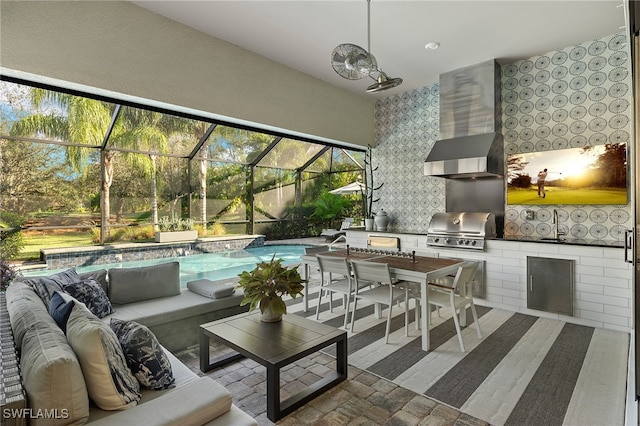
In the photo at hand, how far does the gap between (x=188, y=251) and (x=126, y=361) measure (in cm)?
757

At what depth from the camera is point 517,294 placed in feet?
13.0

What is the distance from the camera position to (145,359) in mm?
1620

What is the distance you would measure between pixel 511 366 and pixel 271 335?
1.94 metres

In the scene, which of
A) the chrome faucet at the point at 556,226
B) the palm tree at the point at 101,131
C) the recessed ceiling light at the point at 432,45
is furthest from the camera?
the palm tree at the point at 101,131

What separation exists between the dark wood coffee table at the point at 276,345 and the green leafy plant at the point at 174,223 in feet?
22.5

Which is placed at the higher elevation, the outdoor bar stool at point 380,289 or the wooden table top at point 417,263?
the wooden table top at point 417,263

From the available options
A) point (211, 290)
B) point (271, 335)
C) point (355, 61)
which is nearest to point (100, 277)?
point (211, 290)

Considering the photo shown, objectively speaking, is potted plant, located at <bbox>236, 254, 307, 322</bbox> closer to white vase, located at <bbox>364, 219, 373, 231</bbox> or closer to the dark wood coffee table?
the dark wood coffee table

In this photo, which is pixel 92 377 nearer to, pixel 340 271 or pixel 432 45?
pixel 340 271

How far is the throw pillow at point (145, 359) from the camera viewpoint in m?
1.61

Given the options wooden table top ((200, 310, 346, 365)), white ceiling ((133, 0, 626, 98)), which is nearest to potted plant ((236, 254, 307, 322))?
wooden table top ((200, 310, 346, 365))

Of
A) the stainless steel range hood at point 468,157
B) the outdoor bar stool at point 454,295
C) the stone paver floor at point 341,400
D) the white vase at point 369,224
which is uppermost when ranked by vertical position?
the stainless steel range hood at point 468,157

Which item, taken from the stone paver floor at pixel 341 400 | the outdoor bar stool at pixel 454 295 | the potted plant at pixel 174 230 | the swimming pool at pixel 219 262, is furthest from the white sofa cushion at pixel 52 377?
the potted plant at pixel 174 230

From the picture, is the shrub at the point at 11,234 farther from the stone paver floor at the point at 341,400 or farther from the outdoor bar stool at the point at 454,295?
the outdoor bar stool at the point at 454,295
